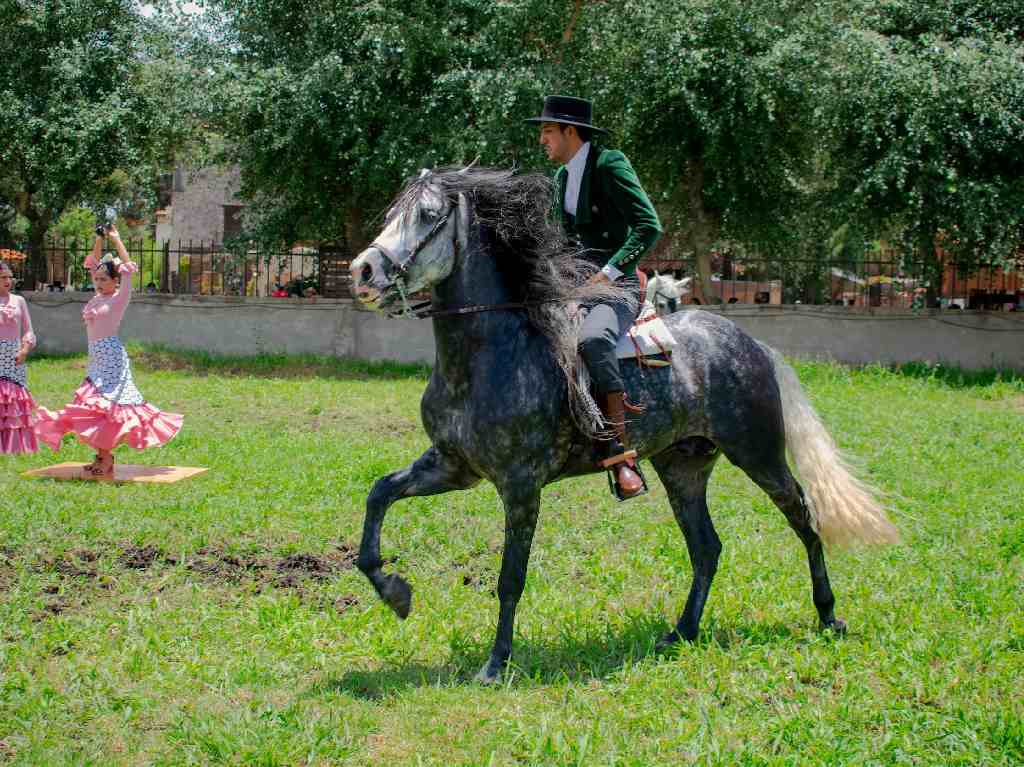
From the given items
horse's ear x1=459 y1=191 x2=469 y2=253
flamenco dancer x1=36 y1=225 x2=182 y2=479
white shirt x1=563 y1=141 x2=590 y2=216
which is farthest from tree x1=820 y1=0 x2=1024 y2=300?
horse's ear x1=459 y1=191 x2=469 y2=253

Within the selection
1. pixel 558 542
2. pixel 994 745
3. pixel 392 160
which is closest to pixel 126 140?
pixel 392 160

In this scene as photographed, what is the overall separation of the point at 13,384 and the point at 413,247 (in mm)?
7936

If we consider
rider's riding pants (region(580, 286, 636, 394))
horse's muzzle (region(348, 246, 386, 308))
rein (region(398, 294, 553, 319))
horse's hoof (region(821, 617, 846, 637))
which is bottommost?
horse's hoof (region(821, 617, 846, 637))

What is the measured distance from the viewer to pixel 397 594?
496 centimetres

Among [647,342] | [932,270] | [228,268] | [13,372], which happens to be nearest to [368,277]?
[647,342]

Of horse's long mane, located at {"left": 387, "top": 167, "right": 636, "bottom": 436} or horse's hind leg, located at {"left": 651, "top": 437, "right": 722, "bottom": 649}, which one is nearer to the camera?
horse's long mane, located at {"left": 387, "top": 167, "right": 636, "bottom": 436}

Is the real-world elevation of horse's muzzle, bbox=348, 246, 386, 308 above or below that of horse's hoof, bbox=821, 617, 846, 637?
above

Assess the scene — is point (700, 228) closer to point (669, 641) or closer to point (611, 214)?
point (611, 214)

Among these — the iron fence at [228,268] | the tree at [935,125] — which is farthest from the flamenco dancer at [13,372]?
the tree at [935,125]

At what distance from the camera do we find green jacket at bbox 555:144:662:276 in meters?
5.36

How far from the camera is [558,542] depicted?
7.57 m

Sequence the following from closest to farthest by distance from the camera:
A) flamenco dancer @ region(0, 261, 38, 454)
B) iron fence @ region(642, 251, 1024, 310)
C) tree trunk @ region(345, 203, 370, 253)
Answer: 1. flamenco dancer @ region(0, 261, 38, 454)
2. iron fence @ region(642, 251, 1024, 310)
3. tree trunk @ region(345, 203, 370, 253)

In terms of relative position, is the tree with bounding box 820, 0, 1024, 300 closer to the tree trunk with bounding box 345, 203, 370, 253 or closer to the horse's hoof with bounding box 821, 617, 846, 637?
the tree trunk with bounding box 345, 203, 370, 253

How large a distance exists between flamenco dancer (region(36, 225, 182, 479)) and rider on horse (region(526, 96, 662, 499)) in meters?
5.35
